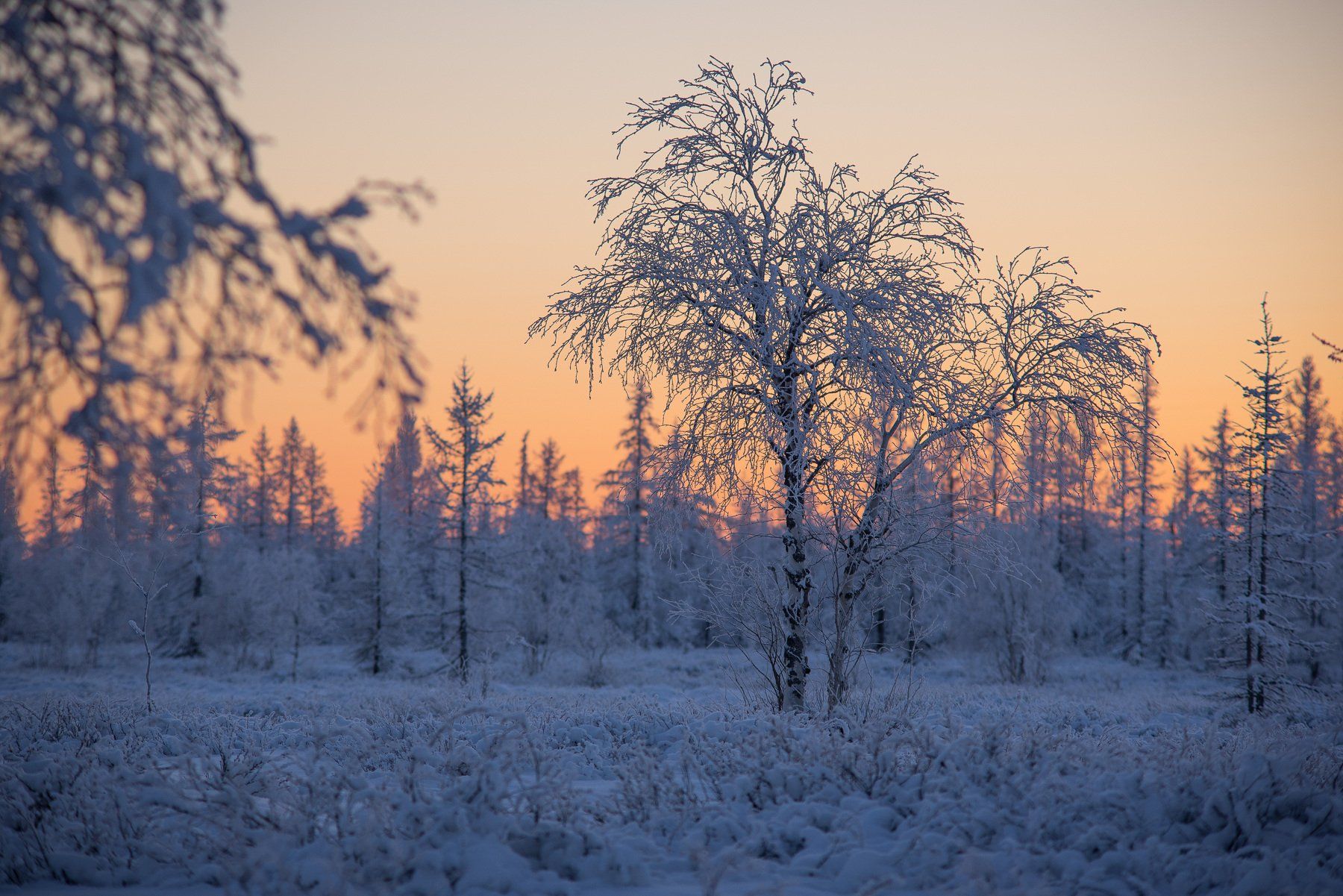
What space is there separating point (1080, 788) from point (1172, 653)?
42.3 meters

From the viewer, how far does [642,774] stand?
5.88m

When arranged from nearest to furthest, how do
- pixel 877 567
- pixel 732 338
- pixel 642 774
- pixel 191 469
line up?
1. pixel 191 469
2. pixel 642 774
3. pixel 877 567
4. pixel 732 338

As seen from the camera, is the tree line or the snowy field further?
the tree line

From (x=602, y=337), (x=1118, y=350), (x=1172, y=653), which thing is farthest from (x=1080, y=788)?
(x=1172, y=653)

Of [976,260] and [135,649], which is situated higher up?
[976,260]

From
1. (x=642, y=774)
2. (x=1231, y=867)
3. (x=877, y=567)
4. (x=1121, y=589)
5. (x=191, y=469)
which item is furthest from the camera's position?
(x=1121, y=589)

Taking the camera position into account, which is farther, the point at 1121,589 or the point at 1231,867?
the point at 1121,589

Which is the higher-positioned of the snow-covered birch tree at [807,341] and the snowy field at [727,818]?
the snow-covered birch tree at [807,341]

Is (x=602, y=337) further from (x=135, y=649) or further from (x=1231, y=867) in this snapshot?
(x=135, y=649)

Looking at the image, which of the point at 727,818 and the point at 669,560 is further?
the point at 669,560

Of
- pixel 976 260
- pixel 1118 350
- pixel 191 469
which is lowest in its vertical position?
pixel 191 469

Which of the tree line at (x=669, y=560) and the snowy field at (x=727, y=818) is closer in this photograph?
the snowy field at (x=727, y=818)

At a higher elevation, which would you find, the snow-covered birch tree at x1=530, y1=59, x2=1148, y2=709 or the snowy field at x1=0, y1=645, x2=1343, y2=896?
the snow-covered birch tree at x1=530, y1=59, x2=1148, y2=709

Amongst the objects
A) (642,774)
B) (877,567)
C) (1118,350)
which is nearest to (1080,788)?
(642,774)
